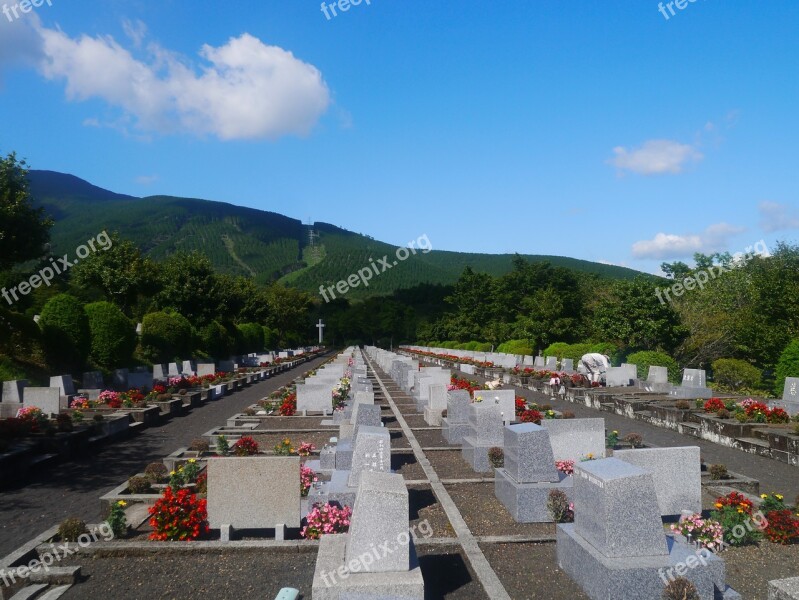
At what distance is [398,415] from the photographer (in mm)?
17703

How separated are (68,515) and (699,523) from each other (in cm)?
805

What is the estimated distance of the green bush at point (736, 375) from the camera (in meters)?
23.8

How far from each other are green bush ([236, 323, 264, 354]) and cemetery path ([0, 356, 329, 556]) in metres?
31.1

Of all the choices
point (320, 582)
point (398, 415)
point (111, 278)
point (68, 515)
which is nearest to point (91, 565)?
point (68, 515)

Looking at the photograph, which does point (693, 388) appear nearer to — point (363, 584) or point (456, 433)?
point (456, 433)

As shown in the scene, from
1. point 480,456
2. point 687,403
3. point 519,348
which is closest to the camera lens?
point 480,456

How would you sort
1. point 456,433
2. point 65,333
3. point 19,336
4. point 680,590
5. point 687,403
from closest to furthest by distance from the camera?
point 680,590 < point 456,433 < point 687,403 < point 19,336 < point 65,333

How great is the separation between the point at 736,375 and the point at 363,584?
2394cm

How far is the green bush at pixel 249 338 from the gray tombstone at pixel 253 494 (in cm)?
4025

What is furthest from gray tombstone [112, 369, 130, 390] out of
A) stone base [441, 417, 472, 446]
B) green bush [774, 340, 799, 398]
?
green bush [774, 340, 799, 398]

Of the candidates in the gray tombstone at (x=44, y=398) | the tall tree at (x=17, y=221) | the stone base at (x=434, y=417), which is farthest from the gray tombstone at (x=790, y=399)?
the tall tree at (x=17, y=221)

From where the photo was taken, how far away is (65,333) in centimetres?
2266

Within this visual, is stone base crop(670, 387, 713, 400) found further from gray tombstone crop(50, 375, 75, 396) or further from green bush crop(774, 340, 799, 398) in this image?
gray tombstone crop(50, 375, 75, 396)

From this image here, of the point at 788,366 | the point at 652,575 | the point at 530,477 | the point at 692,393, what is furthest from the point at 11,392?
the point at 788,366
